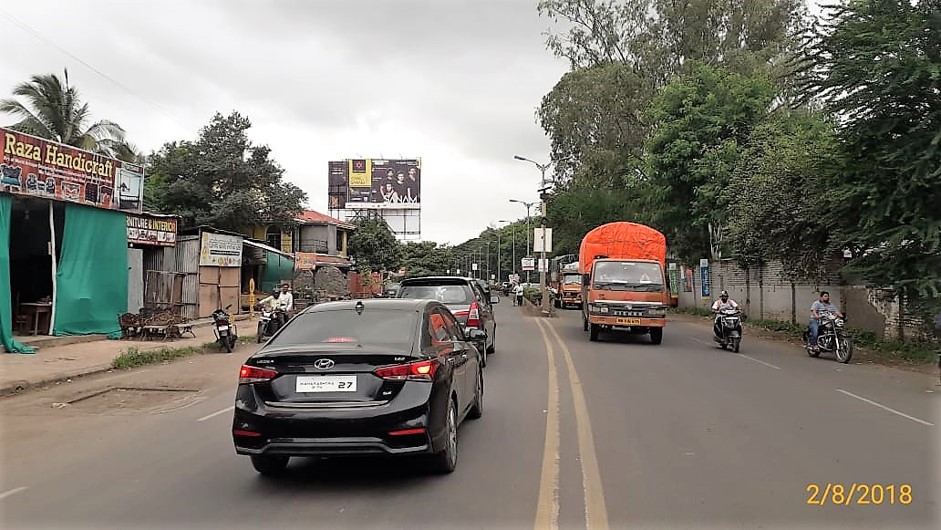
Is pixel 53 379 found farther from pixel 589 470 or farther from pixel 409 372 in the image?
pixel 589 470

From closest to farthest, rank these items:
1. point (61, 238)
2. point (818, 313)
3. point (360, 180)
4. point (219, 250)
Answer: point (818, 313) → point (61, 238) → point (219, 250) → point (360, 180)

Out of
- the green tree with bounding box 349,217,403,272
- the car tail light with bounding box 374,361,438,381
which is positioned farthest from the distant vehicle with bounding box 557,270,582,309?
the car tail light with bounding box 374,361,438,381

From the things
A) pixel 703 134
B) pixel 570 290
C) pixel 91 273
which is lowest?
pixel 570 290

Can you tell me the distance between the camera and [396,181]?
270 ft

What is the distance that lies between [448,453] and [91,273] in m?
15.4

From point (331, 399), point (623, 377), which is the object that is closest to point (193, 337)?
point (623, 377)

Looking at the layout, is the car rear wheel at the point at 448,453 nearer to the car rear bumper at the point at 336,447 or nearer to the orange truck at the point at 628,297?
the car rear bumper at the point at 336,447

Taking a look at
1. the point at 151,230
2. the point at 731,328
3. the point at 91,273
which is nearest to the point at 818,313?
the point at 731,328

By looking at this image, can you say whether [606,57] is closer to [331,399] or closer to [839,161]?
[839,161]

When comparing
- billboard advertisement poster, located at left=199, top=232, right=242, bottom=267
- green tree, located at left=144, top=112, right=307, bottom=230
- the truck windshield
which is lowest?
the truck windshield

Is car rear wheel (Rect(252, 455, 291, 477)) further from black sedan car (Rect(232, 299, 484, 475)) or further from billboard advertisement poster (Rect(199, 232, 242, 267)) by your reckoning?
billboard advertisement poster (Rect(199, 232, 242, 267))

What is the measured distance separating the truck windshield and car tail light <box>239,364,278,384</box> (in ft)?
50.6

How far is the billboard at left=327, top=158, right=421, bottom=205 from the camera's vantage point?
269 feet
